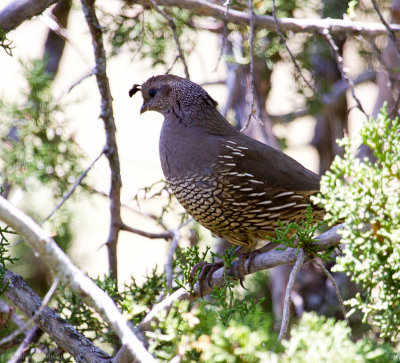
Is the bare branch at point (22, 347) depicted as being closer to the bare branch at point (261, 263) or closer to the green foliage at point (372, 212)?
the bare branch at point (261, 263)

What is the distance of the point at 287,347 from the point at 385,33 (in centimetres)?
229

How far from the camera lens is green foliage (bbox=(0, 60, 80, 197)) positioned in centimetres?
393

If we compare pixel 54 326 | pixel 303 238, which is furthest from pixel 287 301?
pixel 54 326

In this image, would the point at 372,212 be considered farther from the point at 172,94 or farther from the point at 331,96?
the point at 331,96

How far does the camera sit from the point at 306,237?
2.06 metres

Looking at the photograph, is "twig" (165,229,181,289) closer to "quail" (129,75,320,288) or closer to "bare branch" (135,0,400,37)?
"quail" (129,75,320,288)

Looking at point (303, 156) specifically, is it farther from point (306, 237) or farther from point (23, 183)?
point (306, 237)

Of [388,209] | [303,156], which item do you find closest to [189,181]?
[388,209]

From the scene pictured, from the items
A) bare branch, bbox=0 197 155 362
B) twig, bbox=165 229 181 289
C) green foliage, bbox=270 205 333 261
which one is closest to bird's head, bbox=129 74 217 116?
twig, bbox=165 229 181 289

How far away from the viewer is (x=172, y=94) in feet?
11.1

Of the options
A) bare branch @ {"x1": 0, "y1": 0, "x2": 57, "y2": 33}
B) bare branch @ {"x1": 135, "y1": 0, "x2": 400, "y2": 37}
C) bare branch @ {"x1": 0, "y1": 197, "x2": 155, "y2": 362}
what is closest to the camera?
bare branch @ {"x1": 0, "y1": 197, "x2": 155, "y2": 362}

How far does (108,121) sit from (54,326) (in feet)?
3.71

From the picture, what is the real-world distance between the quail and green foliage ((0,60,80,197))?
40.7 inches

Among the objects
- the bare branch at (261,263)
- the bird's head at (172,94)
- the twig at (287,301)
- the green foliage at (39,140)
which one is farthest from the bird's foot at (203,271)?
the green foliage at (39,140)
